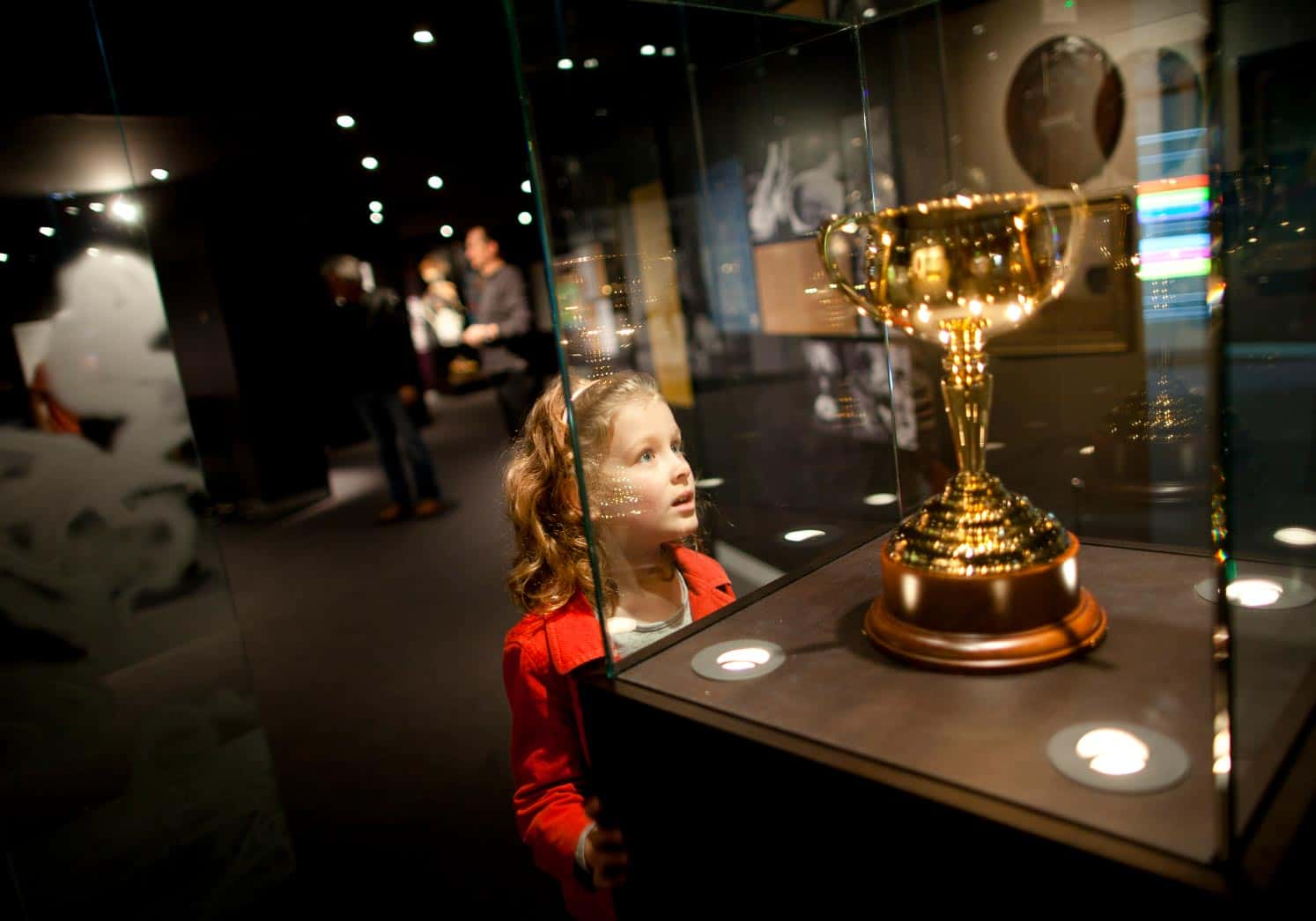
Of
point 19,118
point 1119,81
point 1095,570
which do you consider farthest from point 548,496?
point 19,118

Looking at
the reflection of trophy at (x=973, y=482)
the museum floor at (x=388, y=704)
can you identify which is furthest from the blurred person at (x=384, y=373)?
the reflection of trophy at (x=973, y=482)

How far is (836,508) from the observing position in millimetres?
1531

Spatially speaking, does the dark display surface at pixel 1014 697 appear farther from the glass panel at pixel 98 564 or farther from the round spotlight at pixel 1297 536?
the glass panel at pixel 98 564

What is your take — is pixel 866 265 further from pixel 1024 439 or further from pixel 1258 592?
pixel 1024 439

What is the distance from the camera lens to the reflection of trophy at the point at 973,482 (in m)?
0.72

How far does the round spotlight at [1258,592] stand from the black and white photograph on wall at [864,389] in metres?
0.56

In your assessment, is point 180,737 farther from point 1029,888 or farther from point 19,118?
point 1029,888

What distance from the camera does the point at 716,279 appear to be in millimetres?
2852

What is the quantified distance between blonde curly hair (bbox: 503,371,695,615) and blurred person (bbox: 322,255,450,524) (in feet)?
10.3

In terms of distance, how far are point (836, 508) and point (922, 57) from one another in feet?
2.42

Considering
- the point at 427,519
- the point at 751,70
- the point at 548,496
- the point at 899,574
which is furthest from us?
the point at 427,519

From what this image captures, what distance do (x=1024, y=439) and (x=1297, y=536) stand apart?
54 cm

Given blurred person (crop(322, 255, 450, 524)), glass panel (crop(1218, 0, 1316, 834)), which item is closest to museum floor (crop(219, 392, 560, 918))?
blurred person (crop(322, 255, 450, 524))

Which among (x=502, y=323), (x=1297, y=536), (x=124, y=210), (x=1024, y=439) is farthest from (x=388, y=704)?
(x=1297, y=536)
